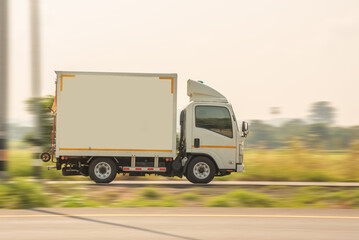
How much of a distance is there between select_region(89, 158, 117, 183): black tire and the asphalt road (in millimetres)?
6302

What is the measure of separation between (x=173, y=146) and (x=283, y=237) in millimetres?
8575

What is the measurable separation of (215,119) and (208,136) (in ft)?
1.80

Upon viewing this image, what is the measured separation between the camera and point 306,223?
7523mm

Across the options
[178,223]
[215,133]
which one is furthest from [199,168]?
[178,223]

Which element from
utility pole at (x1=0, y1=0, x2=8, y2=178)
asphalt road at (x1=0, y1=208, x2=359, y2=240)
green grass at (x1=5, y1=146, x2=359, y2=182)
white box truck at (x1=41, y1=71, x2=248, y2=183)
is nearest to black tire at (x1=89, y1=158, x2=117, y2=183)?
white box truck at (x1=41, y1=71, x2=248, y2=183)

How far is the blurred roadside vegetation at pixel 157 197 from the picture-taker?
975 cm

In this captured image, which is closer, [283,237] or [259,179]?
[283,237]

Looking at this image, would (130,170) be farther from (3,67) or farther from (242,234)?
(242,234)

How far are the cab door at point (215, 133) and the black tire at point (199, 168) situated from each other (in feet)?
0.75

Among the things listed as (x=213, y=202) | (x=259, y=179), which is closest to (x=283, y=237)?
(x=213, y=202)

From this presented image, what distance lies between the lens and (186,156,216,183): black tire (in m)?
15.3

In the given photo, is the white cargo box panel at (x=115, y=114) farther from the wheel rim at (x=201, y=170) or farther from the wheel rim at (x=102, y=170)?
the wheel rim at (x=201, y=170)

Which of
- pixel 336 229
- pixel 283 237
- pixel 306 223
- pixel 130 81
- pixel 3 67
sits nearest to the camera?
pixel 283 237

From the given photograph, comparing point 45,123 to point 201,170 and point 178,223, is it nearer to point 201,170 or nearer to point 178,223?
point 201,170
